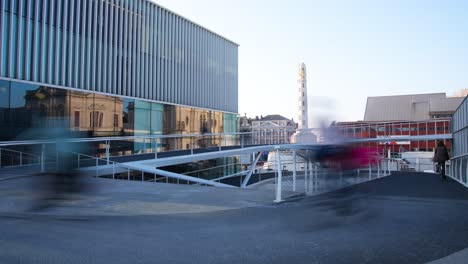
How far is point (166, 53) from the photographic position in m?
30.1

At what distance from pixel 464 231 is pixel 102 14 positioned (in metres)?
24.6

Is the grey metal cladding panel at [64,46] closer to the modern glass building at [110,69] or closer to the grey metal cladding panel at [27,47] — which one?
the modern glass building at [110,69]

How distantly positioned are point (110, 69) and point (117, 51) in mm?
1575

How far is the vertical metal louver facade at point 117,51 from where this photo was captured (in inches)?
773

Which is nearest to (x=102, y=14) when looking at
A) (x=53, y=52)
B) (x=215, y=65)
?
(x=53, y=52)

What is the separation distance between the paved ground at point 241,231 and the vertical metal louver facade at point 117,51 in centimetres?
1449

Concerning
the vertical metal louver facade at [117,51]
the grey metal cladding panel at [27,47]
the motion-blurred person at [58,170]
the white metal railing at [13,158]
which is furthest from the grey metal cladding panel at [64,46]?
the motion-blurred person at [58,170]

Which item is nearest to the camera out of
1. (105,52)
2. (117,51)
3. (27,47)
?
(27,47)

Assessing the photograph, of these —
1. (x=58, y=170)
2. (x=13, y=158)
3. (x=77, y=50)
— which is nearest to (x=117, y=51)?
(x=77, y=50)

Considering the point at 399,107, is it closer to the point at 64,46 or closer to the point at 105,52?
the point at 105,52

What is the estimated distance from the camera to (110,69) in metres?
25.0

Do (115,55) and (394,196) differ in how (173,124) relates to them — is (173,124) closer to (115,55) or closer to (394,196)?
(115,55)

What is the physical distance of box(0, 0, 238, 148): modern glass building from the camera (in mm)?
18844

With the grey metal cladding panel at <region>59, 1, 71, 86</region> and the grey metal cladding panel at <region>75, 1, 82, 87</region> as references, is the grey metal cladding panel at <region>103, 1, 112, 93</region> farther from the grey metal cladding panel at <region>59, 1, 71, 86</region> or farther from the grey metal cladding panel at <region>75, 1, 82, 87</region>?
the grey metal cladding panel at <region>59, 1, 71, 86</region>
